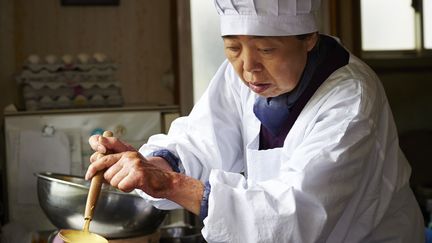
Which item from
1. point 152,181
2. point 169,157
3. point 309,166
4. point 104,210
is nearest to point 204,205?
point 152,181

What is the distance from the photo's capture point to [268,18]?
5.22 ft

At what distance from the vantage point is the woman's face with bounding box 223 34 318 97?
1581 mm

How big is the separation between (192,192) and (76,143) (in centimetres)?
214

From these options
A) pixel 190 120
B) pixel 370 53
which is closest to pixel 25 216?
pixel 190 120

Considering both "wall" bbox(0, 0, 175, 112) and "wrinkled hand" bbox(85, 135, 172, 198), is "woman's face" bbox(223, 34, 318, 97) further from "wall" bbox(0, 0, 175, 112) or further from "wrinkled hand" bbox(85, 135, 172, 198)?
"wall" bbox(0, 0, 175, 112)

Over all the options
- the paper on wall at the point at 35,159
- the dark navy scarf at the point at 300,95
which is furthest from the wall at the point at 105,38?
the dark navy scarf at the point at 300,95

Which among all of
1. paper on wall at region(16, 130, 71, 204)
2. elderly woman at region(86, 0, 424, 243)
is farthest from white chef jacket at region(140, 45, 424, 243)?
paper on wall at region(16, 130, 71, 204)

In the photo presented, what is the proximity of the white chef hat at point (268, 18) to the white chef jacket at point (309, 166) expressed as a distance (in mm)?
167

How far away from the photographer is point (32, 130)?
348 cm

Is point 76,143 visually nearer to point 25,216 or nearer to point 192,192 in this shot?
point 25,216

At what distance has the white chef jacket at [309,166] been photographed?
56.1 inches

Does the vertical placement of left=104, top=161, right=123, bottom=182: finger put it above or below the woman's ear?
below

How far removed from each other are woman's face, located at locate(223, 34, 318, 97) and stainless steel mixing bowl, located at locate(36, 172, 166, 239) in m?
0.85

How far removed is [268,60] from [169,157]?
18.3 inches
